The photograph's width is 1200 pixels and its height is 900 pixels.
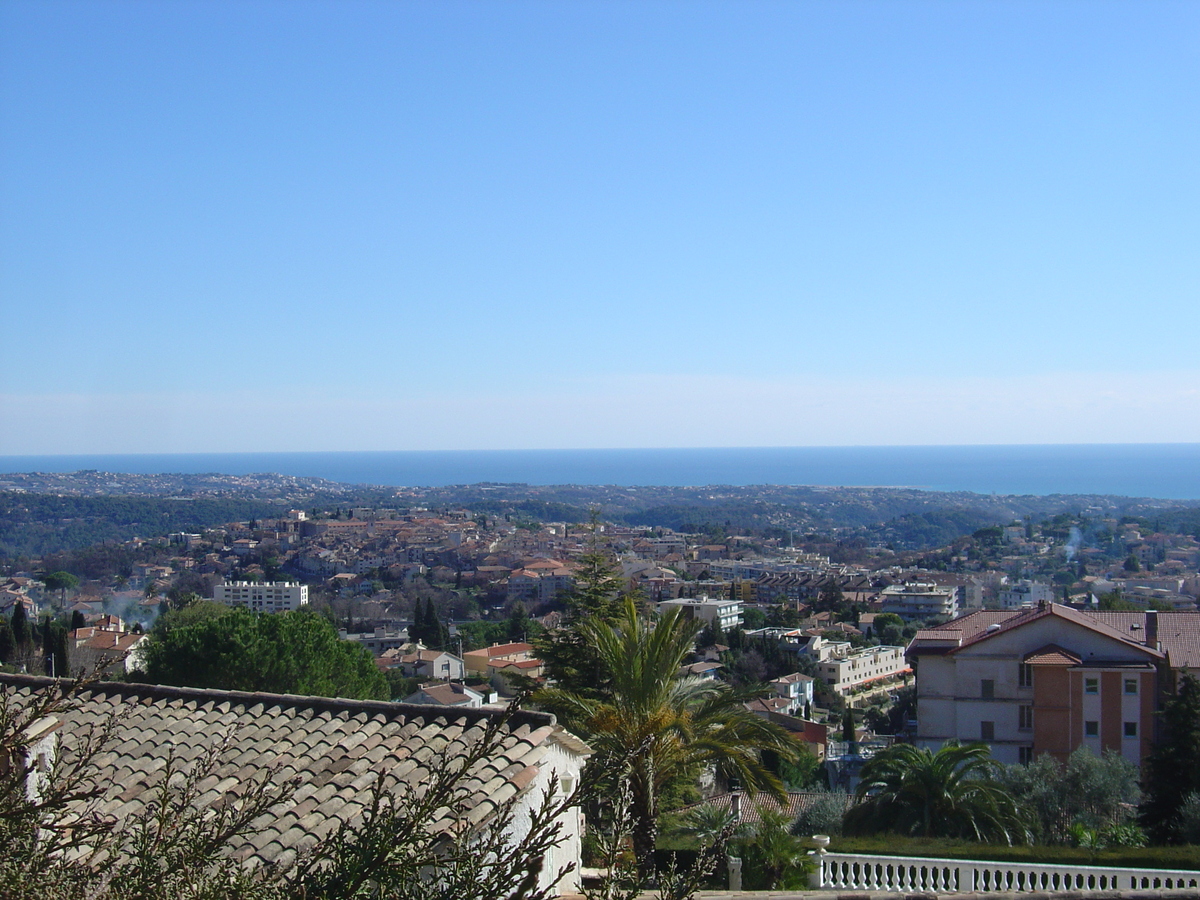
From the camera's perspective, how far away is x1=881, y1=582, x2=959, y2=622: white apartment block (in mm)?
70438

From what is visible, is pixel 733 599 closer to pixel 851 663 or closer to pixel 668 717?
pixel 851 663

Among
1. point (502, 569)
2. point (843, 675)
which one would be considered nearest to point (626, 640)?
point (843, 675)

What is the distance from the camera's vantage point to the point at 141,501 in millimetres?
139375

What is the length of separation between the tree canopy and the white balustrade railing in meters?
9.23

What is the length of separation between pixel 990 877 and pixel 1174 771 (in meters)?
4.73

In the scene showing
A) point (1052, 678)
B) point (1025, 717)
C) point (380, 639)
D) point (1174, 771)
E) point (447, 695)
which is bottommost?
point (380, 639)

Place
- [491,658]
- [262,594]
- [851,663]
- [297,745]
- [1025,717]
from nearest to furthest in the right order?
[297,745] < [1025,717] < [491,658] < [851,663] < [262,594]

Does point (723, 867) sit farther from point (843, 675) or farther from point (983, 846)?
point (843, 675)

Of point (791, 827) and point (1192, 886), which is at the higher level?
point (1192, 886)

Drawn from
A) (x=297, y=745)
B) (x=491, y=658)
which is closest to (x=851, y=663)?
(x=491, y=658)

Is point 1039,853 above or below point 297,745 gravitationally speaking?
below

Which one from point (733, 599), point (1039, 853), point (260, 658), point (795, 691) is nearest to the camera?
point (1039, 853)

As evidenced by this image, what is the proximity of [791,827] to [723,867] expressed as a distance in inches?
134

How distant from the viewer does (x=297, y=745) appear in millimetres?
5500
